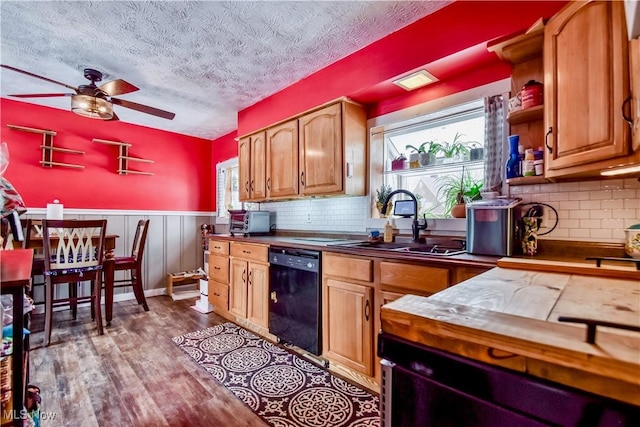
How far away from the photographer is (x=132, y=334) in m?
2.93

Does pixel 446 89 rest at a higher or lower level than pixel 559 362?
higher

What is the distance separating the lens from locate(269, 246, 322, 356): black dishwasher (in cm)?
230

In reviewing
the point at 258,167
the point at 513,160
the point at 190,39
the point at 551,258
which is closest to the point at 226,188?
the point at 258,167

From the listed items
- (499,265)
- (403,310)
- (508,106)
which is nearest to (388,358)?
(403,310)

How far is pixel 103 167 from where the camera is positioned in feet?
13.6

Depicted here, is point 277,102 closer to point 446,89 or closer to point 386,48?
point 386,48

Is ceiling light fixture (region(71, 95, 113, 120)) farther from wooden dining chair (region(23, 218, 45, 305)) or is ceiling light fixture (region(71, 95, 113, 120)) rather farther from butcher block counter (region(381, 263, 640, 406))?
butcher block counter (region(381, 263, 640, 406))

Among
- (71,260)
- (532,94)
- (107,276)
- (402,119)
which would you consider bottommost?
(107,276)

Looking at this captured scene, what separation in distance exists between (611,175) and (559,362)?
4.88ft

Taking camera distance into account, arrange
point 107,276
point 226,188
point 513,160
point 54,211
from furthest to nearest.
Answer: point 226,188 < point 54,211 < point 107,276 < point 513,160

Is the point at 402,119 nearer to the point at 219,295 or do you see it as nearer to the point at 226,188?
the point at 219,295

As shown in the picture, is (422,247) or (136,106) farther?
(136,106)

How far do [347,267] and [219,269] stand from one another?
1.93 meters

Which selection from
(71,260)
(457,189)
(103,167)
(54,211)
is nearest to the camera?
(457,189)
